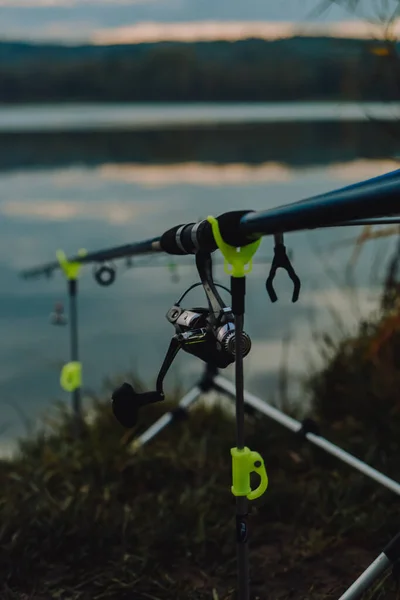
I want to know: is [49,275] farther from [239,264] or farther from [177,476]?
[239,264]

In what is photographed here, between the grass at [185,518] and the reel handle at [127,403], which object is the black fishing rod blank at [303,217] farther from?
the grass at [185,518]

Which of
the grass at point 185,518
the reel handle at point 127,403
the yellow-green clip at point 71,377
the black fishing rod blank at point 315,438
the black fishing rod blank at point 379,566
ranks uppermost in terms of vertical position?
the reel handle at point 127,403

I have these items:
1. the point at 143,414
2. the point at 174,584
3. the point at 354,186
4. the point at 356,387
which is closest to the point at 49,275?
the point at 143,414

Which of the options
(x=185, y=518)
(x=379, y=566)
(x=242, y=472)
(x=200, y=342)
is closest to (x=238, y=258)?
(x=200, y=342)

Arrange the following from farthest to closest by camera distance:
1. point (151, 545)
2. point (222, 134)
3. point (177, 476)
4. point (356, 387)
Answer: point (222, 134) < point (356, 387) < point (177, 476) < point (151, 545)

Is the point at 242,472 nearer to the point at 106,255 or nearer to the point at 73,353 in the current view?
the point at 106,255

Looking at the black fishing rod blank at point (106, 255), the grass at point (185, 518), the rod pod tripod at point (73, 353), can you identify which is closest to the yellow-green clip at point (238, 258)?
the black fishing rod blank at point (106, 255)
